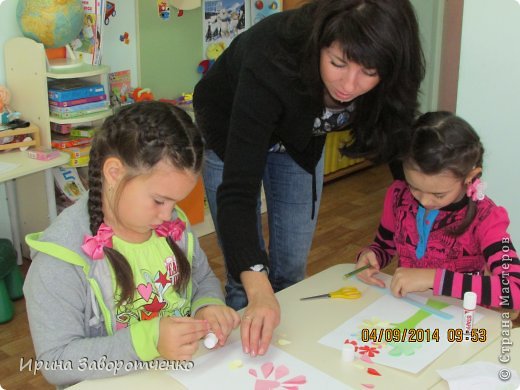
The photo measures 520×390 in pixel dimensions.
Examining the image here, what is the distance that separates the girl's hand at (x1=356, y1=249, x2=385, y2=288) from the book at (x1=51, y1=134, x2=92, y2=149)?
1.51 meters

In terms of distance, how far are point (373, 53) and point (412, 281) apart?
482 mm

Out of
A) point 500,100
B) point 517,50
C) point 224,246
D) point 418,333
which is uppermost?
point 517,50

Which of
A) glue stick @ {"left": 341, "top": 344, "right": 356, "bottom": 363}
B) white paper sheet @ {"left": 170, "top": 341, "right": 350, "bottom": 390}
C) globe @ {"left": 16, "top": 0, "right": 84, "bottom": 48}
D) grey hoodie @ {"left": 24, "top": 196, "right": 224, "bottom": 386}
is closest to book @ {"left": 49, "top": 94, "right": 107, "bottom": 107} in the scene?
globe @ {"left": 16, "top": 0, "right": 84, "bottom": 48}

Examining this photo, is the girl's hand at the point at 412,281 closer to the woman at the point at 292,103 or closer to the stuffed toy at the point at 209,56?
A: the woman at the point at 292,103

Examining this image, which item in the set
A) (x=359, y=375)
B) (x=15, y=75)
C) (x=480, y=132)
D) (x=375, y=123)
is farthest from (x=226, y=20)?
(x=359, y=375)

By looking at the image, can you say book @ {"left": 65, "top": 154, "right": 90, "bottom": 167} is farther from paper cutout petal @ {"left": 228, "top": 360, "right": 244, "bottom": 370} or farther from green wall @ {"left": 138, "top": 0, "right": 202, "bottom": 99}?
paper cutout petal @ {"left": 228, "top": 360, "right": 244, "bottom": 370}

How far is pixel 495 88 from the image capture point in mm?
2023

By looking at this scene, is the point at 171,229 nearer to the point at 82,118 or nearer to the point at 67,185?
the point at 82,118

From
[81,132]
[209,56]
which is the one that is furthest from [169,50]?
[81,132]

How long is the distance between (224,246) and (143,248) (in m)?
0.16

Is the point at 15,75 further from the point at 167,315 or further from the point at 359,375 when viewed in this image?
the point at 359,375

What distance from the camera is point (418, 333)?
125 centimetres

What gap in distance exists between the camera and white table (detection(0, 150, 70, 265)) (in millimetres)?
2306

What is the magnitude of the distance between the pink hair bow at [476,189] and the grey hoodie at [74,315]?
2.45ft
